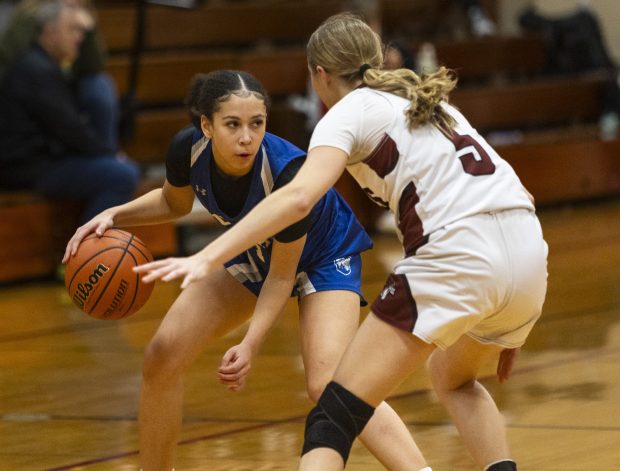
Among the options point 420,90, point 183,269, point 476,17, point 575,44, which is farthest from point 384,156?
point 575,44

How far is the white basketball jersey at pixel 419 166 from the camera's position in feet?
9.32

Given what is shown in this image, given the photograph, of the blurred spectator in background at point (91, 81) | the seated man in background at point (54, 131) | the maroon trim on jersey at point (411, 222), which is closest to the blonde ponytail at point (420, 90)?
the maroon trim on jersey at point (411, 222)

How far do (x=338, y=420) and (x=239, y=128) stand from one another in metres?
0.86

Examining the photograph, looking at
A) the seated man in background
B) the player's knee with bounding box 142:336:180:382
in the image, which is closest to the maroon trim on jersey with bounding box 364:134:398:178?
the player's knee with bounding box 142:336:180:382

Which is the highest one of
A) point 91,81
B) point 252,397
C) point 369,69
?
point 369,69

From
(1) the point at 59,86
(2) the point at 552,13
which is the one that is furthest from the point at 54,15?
(2) the point at 552,13

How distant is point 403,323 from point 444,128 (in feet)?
1.61

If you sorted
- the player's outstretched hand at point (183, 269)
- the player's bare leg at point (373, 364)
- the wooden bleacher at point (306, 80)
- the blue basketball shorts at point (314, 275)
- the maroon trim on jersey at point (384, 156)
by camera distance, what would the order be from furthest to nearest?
the wooden bleacher at point (306, 80) → the blue basketball shorts at point (314, 275) → the maroon trim on jersey at point (384, 156) → the player's bare leg at point (373, 364) → the player's outstretched hand at point (183, 269)

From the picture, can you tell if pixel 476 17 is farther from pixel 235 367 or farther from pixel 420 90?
pixel 235 367

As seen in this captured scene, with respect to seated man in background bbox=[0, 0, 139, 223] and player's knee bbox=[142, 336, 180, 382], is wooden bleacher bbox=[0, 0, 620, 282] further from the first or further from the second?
player's knee bbox=[142, 336, 180, 382]

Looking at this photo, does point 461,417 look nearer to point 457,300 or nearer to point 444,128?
point 457,300

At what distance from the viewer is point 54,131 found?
7.54 m

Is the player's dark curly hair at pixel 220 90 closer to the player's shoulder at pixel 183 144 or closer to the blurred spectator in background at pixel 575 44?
the player's shoulder at pixel 183 144

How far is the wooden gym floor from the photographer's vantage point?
12.8 ft
